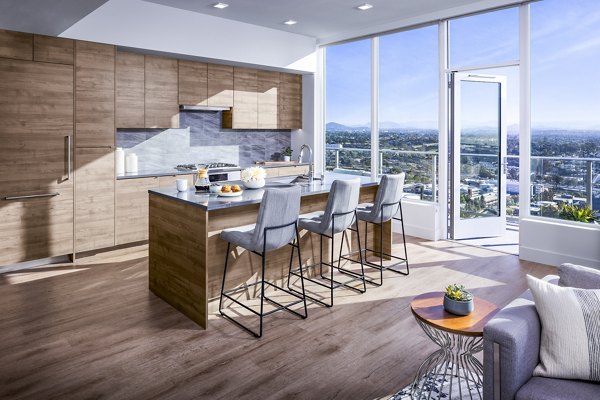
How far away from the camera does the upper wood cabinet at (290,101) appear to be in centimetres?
739

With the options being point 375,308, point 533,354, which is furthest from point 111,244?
point 533,354

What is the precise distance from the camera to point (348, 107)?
284 inches

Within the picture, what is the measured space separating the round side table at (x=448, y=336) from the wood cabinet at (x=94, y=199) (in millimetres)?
3897

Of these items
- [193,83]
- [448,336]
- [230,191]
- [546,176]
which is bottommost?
[448,336]

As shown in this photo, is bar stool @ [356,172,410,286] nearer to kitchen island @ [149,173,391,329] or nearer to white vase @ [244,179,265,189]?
kitchen island @ [149,173,391,329]

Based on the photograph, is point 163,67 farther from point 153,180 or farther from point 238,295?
point 238,295

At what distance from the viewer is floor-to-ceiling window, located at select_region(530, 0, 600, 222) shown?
4.72 meters

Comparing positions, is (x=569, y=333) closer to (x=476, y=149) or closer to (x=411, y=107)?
(x=476, y=149)

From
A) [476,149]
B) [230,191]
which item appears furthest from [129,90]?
[476,149]

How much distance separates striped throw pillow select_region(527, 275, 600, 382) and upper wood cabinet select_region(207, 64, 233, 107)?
17.4 feet

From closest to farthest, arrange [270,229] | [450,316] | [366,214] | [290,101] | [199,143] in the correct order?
[450,316] < [270,229] < [366,214] < [199,143] < [290,101]

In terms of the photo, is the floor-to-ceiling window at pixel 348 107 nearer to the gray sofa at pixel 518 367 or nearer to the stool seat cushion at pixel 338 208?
the stool seat cushion at pixel 338 208

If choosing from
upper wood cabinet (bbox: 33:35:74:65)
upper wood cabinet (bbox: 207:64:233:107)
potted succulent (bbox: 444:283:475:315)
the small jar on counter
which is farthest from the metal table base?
upper wood cabinet (bbox: 207:64:233:107)

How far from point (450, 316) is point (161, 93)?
15.6 ft
